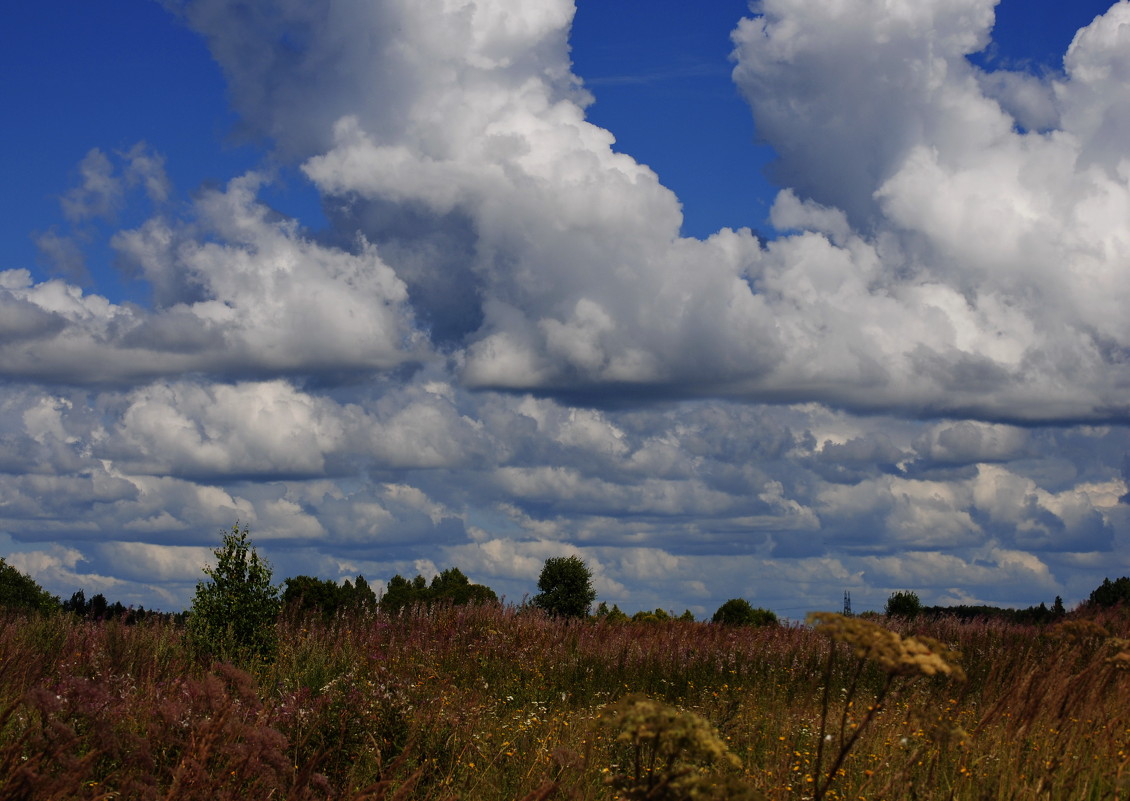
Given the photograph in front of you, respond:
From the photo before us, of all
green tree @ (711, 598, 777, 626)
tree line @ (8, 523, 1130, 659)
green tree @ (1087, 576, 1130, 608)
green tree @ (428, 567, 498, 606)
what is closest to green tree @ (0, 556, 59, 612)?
tree line @ (8, 523, 1130, 659)

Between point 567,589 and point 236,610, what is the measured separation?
12.3 metres

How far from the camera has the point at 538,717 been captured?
1028 centimetres

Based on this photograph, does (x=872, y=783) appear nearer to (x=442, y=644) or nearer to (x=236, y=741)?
(x=236, y=741)

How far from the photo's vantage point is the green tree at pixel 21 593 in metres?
18.8

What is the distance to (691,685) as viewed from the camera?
1278 cm

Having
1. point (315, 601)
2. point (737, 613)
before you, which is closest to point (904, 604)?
point (737, 613)

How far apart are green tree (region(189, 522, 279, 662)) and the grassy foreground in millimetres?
339

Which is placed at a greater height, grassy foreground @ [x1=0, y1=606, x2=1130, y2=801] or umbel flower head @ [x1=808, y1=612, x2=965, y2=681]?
umbel flower head @ [x1=808, y1=612, x2=965, y2=681]

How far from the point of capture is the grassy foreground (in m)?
5.02

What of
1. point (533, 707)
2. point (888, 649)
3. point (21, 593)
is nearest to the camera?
point (888, 649)

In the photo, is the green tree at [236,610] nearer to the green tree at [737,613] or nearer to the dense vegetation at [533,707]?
the dense vegetation at [533,707]

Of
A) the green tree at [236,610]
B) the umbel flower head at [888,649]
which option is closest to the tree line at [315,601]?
the green tree at [236,610]

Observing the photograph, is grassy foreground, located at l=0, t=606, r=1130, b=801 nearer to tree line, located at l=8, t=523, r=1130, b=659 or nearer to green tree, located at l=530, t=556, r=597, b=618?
tree line, located at l=8, t=523, r=1130, b=659

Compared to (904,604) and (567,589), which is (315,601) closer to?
(567,589)
